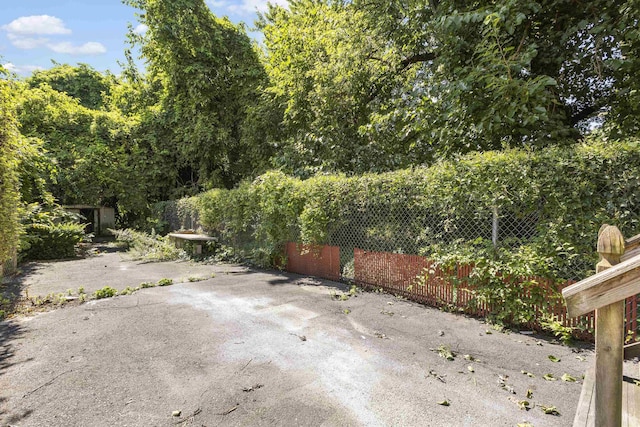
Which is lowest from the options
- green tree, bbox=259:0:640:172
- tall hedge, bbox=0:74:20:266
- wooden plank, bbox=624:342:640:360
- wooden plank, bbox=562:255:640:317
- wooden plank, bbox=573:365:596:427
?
wooden plank, bbox=573:365:596:427

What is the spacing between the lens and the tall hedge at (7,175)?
5.48 metres

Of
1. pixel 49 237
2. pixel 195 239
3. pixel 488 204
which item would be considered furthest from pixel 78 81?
pixel 488 204

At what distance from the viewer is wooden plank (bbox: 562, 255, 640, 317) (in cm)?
124

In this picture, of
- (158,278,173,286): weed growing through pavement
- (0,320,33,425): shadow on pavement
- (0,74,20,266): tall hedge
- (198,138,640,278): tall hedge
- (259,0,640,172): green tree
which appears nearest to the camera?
(0,320,33,425): shadow on pavement

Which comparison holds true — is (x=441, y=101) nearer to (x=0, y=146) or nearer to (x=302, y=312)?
(x=302, y=312)

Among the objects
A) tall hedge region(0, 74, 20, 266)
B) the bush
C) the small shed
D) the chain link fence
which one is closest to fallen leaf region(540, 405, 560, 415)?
the chain link fence

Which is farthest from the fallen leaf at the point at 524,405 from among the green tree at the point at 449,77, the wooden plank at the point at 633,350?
the green tree at the point at 449,77

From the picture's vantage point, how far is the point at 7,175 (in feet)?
18.3

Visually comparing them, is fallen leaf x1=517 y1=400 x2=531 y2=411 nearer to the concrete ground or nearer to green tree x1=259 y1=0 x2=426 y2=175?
the concrete ground

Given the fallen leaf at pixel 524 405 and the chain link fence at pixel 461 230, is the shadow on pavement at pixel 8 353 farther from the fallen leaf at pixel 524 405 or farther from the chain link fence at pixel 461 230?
the chain link fence at pixel 461 230

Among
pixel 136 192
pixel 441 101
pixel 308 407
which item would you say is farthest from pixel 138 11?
pixel 308 407

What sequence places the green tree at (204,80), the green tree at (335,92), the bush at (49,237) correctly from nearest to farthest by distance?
the green tree at (335,92)
the bush at (49,237)
the green tree at (204,80)

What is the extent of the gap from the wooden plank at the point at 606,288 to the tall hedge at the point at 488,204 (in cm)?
281

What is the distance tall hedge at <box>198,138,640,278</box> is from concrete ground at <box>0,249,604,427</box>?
107 centimetres
